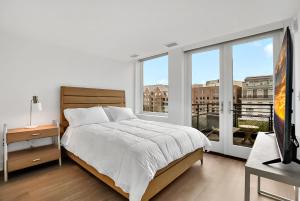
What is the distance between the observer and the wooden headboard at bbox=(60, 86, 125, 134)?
320cm

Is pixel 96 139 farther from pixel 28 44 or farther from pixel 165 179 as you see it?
pixel 28 44

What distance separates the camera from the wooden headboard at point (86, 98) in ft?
10.5

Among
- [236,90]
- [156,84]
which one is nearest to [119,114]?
[156,84]

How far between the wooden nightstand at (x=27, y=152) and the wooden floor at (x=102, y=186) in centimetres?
19

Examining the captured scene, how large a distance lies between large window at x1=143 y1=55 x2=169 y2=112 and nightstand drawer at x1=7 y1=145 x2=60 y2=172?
8.41 feet

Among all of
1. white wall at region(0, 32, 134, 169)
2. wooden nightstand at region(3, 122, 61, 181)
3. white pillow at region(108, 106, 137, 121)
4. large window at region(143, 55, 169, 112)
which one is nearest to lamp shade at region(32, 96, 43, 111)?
white wall at region(0, 32, 134, 169)

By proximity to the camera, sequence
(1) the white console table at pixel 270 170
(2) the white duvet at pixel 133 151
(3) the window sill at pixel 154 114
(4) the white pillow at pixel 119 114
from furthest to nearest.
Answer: (3) the window sill at pixel 154 114 → (4) the white pillow at pixel 119 114 → (2) the white duvet at pixel 133 151 → (1) the white console table at pixel 270 170

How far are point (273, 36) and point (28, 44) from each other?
13.8 ft

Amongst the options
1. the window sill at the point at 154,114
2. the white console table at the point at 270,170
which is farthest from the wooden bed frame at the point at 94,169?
the white console table at the point at 270,170

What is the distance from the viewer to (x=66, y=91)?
322 cm

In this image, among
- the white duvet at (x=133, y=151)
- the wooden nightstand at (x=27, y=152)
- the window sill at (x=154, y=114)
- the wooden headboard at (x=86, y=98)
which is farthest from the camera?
the window sill at (x=154, y=114)

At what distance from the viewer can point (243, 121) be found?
3031 millimetres

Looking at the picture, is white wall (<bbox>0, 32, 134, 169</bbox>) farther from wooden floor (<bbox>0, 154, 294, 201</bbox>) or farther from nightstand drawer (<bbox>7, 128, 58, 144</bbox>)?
wooden floor (<bbox>0, 154, 294, 201</bbox>)

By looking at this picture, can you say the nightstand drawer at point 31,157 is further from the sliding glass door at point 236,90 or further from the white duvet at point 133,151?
the sliding glass door at point 236,90
